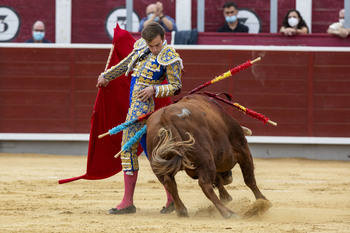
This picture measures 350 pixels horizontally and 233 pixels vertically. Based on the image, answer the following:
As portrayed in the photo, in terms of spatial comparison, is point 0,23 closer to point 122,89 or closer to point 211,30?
point 211,30

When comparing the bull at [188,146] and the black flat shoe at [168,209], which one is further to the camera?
the black flat shoe at [168,209]

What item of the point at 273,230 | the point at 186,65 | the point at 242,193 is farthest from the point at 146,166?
the point at 273,230

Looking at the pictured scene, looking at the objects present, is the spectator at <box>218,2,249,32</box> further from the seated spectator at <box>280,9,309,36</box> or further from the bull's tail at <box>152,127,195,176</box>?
the bull's tail at <box>152,127,195,176</box>

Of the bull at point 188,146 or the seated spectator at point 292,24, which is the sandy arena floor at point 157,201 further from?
the seated spectator at point 292,24

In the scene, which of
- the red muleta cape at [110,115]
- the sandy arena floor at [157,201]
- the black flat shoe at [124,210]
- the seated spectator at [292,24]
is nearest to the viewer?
the sandy arena floor at [157,201]

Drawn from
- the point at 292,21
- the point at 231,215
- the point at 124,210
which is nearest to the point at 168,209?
the point at 124,210

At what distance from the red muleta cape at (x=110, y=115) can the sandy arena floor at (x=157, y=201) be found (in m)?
0.24

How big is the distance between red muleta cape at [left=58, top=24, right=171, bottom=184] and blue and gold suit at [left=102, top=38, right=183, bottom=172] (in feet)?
1.03

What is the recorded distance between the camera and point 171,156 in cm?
416

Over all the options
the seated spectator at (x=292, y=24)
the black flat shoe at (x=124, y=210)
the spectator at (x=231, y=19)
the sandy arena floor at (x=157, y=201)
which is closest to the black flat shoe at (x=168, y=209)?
the sandy arena floor at (x=157, y=201)

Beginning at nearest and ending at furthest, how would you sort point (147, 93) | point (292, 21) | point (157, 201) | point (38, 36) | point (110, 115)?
1. point (147, 93)
2. point (110, 115)
3. point (157, 201)
4. point (292, 21)
5. point (38, 36)

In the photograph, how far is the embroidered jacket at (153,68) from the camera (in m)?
4.55

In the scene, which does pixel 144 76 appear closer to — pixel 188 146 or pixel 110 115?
pixel 110 115

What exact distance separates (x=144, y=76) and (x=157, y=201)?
1.04 meters
